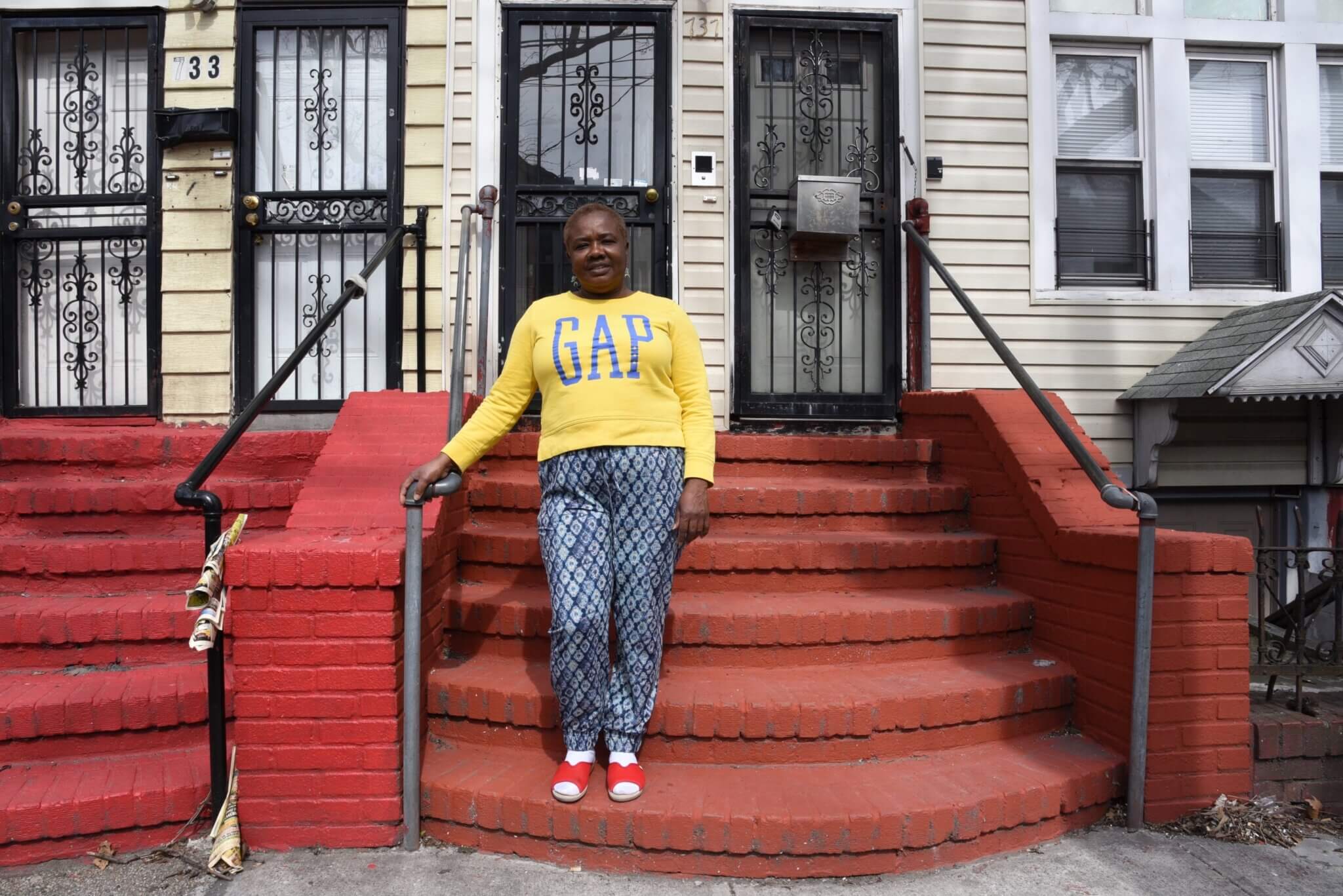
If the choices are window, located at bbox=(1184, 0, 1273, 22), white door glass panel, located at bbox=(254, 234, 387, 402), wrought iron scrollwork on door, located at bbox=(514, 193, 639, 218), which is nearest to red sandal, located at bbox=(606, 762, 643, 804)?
white door glass panel, located at bbox=(254, 234, 387, 402)

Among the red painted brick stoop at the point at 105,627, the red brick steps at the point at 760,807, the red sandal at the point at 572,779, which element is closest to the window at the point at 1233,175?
the red brick steps at the point at 760,807

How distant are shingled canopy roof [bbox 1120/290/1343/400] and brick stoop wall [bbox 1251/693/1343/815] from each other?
71.8 inches

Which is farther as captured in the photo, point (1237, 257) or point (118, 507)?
point (1237, 257)

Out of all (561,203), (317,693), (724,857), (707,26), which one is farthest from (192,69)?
(724,857)

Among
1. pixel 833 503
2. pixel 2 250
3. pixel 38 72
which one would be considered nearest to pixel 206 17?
pixel 38 72

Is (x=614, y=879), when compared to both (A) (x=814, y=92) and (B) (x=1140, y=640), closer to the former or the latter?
(B) (x=1140, y=640)

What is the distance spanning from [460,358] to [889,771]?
2442mm

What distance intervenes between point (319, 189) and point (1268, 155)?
5887 mm

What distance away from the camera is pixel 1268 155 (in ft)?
17.7

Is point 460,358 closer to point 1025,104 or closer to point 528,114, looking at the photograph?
point 528,114

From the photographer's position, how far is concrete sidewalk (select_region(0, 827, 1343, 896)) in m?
2.54

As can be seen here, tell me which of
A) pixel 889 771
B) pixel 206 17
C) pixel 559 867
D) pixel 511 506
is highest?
pixel 206 17

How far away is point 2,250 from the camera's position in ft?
16.2

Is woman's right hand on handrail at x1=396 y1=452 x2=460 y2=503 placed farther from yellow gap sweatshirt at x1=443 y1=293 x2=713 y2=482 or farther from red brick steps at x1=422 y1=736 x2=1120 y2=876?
red brick steps at x1=422 y1=736 x2=1120 y2=876
